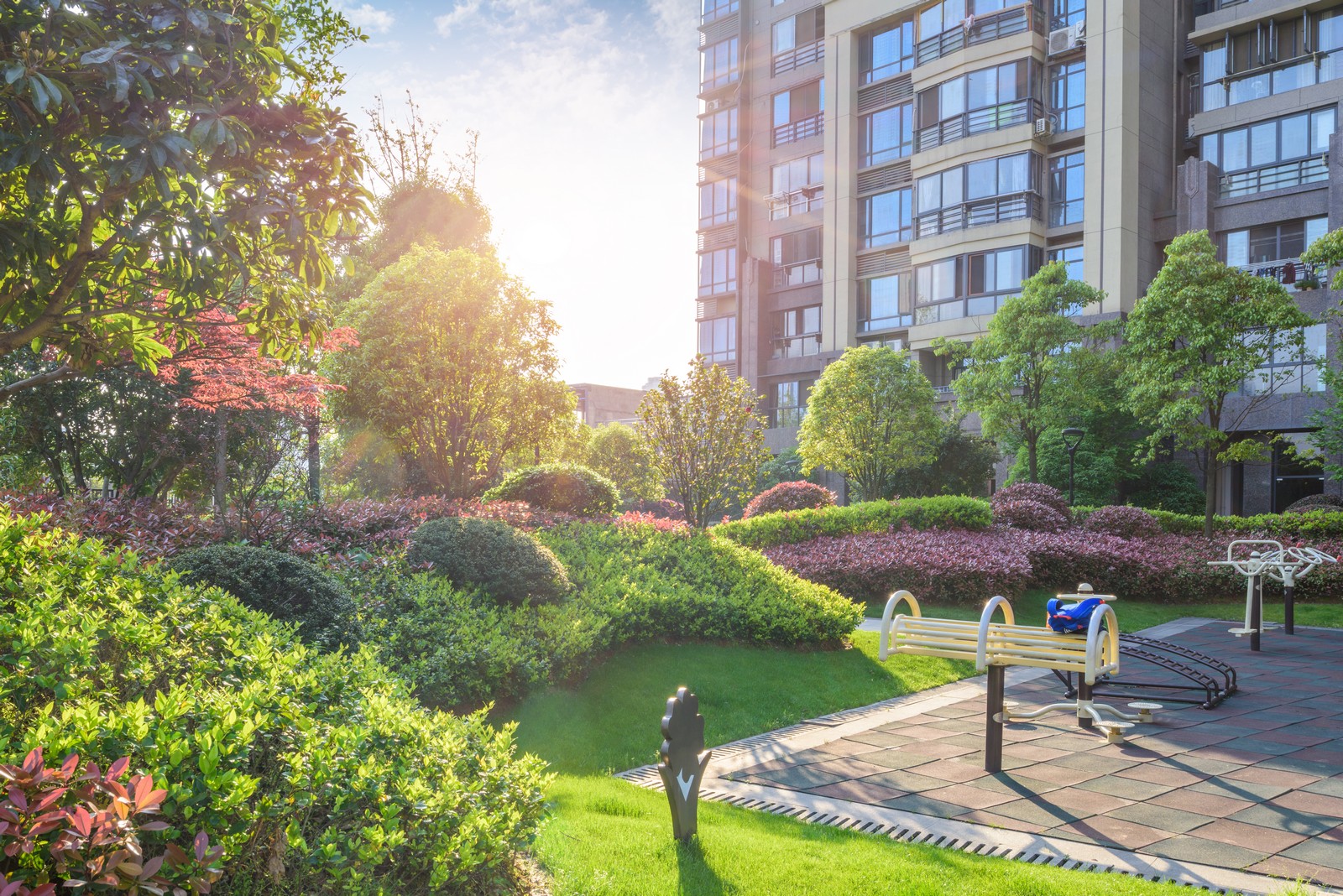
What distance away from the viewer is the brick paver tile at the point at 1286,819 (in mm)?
5137

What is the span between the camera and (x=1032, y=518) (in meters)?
17.6

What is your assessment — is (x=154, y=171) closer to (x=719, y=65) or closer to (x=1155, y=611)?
(x=1155, y=611)

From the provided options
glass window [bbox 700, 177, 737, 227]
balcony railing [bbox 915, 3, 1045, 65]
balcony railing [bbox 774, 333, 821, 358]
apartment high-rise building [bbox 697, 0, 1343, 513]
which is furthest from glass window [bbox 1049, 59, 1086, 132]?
glass window [bbox 700, 177, 737, 227]

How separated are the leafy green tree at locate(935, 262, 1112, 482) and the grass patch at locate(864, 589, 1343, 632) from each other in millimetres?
7415

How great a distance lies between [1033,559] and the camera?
15.5 meters

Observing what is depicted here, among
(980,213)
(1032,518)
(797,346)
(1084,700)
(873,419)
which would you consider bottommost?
(1084,700)

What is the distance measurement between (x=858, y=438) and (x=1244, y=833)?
65.4 ft

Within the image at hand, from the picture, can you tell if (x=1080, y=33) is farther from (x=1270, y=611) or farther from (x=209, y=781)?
(x=209, y=781)

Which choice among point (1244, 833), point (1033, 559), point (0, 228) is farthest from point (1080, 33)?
point (0, 228)

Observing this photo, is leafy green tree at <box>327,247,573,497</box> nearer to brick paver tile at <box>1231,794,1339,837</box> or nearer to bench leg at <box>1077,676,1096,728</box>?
bench leg at <box>1077,676,1096,728</box>

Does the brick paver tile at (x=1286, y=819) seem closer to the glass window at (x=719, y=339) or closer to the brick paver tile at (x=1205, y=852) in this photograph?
the brick paver tile at (x=1205, y=852)

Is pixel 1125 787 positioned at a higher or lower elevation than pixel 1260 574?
lower

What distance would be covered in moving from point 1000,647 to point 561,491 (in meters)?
11.0

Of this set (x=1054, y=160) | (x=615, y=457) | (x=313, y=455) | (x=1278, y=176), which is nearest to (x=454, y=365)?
(x=313, y=455)
